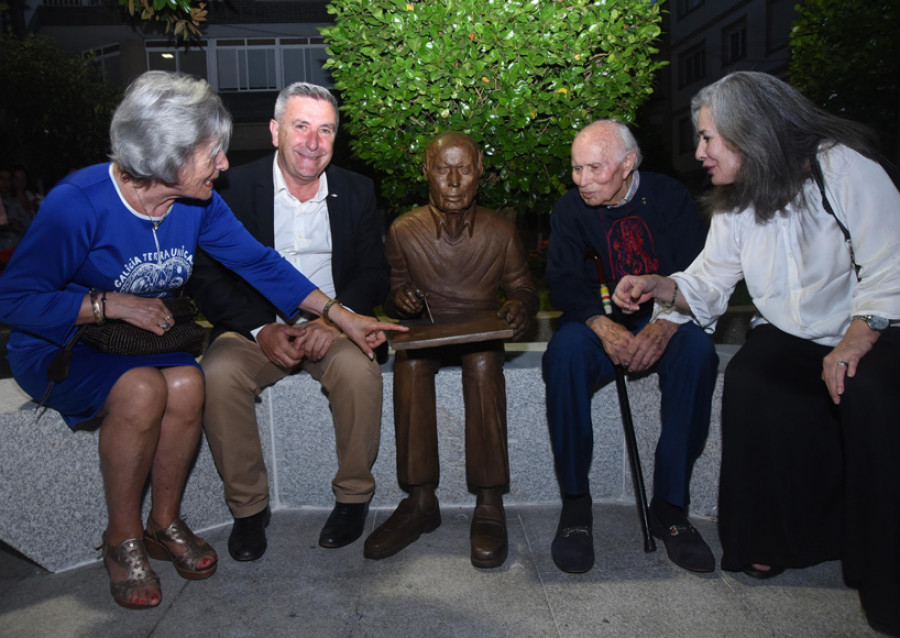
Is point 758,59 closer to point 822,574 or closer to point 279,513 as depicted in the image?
point 822,574

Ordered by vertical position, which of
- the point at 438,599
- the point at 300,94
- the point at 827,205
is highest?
the point at 300,94

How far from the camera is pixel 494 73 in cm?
383

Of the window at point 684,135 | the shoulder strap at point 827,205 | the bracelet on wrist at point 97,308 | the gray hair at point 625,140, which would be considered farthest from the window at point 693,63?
the bracelet on wrist at point 97,308

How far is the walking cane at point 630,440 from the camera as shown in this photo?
271 cm

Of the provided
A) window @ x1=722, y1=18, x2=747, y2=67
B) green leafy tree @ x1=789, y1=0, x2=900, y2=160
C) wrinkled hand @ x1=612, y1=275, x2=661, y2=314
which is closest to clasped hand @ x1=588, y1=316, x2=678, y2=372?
wrinkled hand @ x1=612, y1=275, x2=661, y2=314

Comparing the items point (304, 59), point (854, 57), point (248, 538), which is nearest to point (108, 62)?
point (304, 59)

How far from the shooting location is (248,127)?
4.28 metres

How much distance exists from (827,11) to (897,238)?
11.9 feet

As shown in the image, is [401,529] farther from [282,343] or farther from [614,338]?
[614,338]

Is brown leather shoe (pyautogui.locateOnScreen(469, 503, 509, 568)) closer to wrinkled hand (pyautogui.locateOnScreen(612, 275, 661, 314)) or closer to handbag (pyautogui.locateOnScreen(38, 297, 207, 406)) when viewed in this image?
wrinkled hand (pyautogui.locateOnScreen(612, 275, 661, 314))

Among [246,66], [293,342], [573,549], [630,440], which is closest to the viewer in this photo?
[573,549]

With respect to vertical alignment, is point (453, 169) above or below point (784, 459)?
above

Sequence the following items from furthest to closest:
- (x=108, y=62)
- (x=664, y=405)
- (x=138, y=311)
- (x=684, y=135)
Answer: (x=684, y=135)
(x=108, y=62)
(x=664, y=405)
(x=138, y=311)

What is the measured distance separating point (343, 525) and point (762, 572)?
1.54 meters
